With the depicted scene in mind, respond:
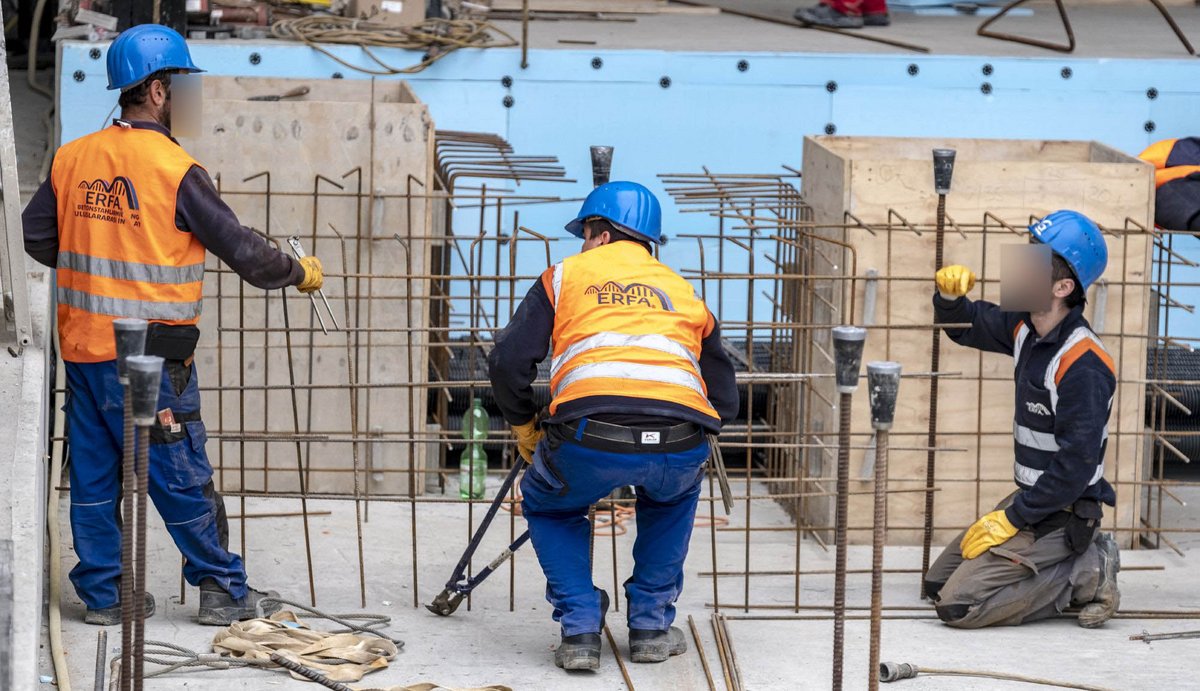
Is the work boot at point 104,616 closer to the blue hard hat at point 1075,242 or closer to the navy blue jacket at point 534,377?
the navy blue jacket at point 534,377

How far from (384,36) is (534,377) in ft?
14.7

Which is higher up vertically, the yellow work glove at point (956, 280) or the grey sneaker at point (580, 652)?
the yellow work glove at point (956, 280)

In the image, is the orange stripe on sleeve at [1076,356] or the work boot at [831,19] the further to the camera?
the work boot at [831,19]

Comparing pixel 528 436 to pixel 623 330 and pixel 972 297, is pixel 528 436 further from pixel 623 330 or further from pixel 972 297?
pixel 972 297

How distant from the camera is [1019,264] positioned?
5781 millimetres

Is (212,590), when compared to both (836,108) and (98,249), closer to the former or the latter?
(98,249)

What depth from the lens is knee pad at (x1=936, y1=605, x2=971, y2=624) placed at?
19.1 ft

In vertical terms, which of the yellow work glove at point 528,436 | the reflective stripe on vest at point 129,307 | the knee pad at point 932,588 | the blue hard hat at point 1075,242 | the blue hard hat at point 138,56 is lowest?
the knee pad at point 932,588

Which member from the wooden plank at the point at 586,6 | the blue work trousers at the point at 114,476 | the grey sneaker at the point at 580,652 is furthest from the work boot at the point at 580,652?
the wooden plank at the point at 586,6

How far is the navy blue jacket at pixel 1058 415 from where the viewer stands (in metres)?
5.59

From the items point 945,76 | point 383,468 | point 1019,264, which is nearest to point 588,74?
point 945,76

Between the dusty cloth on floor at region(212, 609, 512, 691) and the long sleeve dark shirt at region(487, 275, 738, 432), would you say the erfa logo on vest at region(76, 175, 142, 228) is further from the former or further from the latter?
the dusty cloth on floor at region(212, 609, 512, 691)

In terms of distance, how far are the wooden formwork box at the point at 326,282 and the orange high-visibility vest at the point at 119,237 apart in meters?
1.50

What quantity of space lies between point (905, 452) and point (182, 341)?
3.03 meters
